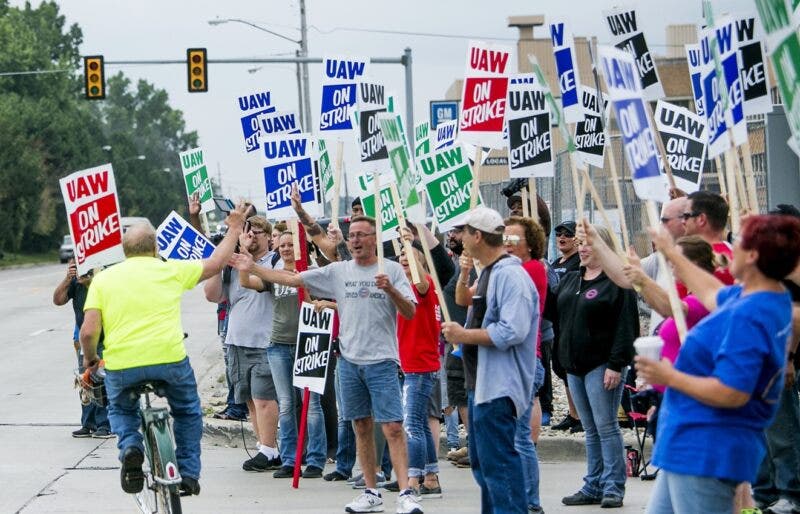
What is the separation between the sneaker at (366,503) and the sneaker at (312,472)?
1383 millimetres

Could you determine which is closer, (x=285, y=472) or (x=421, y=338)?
(x=421, y=338)

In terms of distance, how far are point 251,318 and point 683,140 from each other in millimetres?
3564

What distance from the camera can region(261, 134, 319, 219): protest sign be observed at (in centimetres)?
1056

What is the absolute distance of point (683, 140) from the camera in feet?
34.9

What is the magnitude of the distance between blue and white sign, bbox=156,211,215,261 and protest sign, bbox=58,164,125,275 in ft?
2.96

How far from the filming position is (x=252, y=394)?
10969mm

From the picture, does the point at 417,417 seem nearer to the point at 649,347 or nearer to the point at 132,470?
the point at 132,470

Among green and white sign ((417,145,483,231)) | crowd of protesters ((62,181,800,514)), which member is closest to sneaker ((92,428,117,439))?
crowd of protesters ((62,181,800,514))

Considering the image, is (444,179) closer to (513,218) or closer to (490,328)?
(513,218)

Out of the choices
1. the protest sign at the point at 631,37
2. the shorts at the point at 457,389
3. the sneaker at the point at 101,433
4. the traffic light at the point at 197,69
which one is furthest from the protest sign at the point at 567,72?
the traffic light at the point at 197,69

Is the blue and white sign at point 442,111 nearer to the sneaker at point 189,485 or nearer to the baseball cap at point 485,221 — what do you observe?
the sneaker at point 189,485

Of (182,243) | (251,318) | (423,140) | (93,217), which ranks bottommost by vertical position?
(251,318)

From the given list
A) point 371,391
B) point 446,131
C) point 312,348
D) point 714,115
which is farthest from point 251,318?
point 714,115

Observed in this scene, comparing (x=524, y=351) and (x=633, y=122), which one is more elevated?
(x=633, y=122)
